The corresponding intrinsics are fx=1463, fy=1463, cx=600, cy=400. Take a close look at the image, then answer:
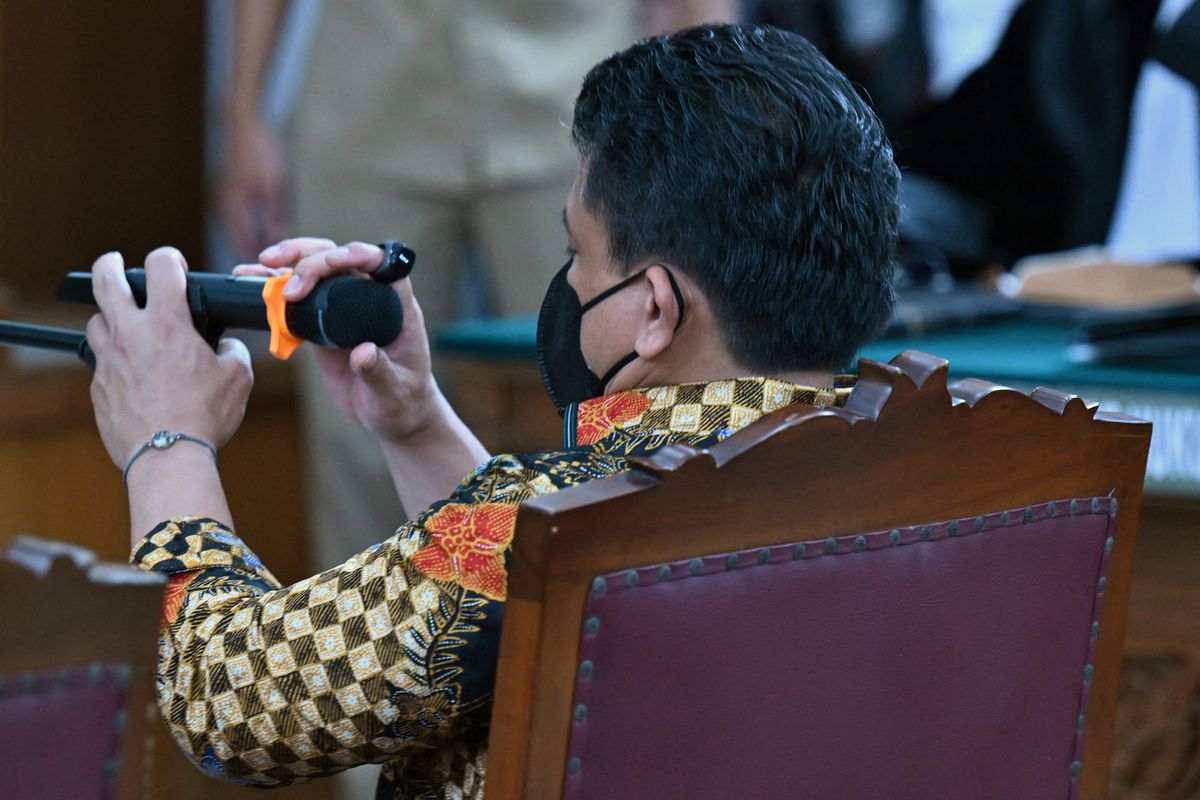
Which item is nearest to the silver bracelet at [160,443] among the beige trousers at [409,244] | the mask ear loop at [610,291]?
the mask ear loop at [610,291]

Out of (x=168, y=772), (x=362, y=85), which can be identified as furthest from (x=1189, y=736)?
(x=362, y=85)

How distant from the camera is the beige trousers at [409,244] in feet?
8.31

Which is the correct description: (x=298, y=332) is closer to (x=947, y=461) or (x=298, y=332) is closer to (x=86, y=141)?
(x=947, y=461)

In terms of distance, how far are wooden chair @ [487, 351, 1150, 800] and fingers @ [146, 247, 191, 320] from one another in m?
0.47

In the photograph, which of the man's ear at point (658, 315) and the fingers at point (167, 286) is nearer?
the man's ear at point (658, 315)

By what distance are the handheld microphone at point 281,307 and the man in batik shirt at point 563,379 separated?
0.02m

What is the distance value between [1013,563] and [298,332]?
0.58 metres

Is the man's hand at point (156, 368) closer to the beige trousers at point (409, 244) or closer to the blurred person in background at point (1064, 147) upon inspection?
the beige trousers at point (409, 244)

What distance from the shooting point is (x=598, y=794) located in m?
0.84

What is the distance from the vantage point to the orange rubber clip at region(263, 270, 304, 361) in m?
1.16

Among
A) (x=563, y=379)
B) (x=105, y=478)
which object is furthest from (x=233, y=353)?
(x=105, y=478)

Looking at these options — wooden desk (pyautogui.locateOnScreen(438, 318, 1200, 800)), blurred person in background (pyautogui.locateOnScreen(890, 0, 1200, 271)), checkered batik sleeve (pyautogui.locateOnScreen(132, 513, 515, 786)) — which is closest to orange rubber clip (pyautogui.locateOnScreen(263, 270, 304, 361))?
checkered batik sleeve (pyautogui.locateOnScreen(132, 513, 515, 786))

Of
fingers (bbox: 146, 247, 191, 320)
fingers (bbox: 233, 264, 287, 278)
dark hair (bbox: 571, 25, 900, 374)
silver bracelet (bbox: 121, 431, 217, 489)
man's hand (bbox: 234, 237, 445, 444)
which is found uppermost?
dark hair (bbox: 571, 25, 900, 374)

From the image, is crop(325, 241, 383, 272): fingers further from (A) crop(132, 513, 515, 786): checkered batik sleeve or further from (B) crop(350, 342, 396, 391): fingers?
(A) crop(132, 513, 515, 786): checkered batik sleeve
